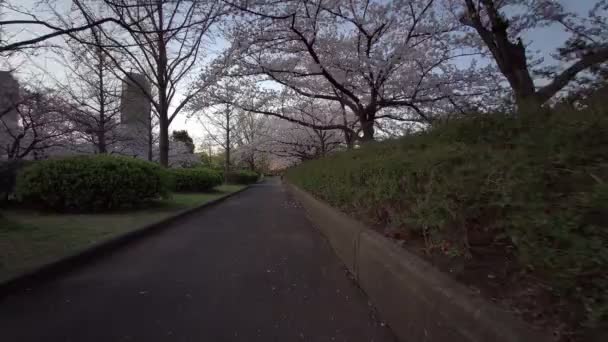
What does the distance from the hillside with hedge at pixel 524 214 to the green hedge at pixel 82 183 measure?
23.3ft

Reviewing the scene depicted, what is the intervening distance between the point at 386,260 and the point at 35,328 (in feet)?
9.22

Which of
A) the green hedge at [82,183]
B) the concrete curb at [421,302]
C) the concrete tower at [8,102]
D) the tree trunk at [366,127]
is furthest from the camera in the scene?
the concrete tower at [8,102]

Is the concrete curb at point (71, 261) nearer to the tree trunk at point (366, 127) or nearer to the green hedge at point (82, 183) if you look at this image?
the green hedge at point (82, 183)

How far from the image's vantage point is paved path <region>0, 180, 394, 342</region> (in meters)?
2.42

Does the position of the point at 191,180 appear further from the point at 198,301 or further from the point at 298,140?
the point at 298,140

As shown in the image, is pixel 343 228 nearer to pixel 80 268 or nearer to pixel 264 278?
pixel 264 278

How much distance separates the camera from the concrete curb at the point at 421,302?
56.7 inches

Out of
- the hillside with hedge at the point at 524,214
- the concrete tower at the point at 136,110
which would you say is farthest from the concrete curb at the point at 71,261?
the concrete tower at the point at 136,110

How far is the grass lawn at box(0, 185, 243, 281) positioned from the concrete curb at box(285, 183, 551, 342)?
11.6 ft

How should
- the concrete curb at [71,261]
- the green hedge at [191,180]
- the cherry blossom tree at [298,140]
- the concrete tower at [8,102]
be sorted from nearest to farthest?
the concrete curb at [71,261] → the concrete tower at [8,102] → the green hedge at [191,180] → the cherry blossom tree at [298,140]

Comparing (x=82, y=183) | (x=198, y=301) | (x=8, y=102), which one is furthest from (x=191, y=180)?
(x=198, y=301)

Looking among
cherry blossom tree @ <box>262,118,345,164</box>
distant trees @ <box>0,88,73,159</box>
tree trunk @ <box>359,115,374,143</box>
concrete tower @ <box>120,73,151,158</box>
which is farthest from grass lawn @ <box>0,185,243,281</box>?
cherry blossom tree @ <box>262,118,345,164</box>

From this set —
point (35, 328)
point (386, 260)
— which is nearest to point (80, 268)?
point (35, 328)

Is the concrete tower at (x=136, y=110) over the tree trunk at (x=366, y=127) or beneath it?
over
